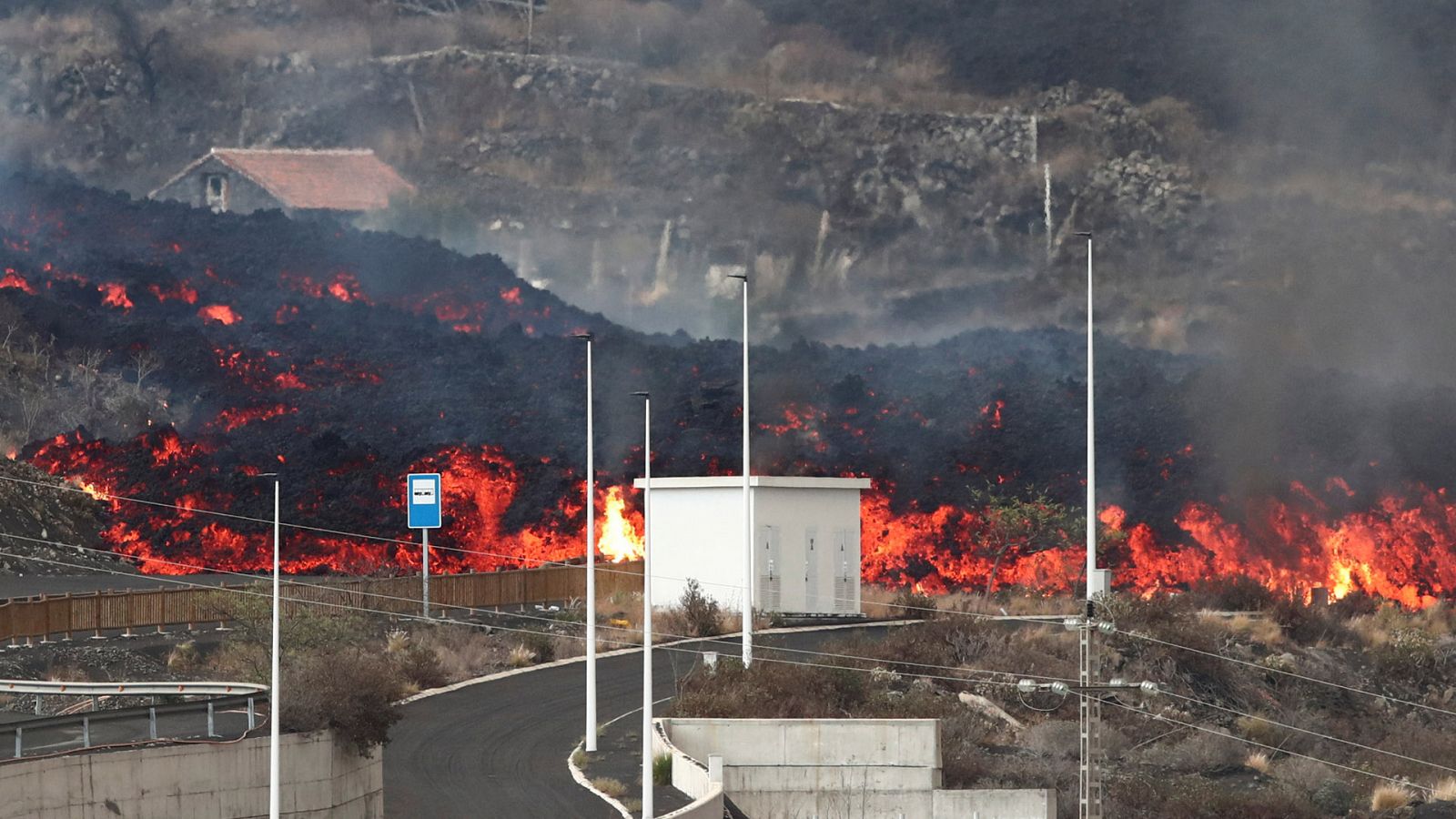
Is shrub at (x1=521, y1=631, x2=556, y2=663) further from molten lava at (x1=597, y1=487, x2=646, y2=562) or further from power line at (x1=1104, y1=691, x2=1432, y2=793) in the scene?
molten lava at (x1=597, y1=487, x2=646, y2=562)

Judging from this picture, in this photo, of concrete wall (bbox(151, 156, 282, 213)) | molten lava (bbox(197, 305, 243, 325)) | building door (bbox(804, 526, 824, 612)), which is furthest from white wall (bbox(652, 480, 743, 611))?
concrete wall (bbox(151, 156, 282, 213))

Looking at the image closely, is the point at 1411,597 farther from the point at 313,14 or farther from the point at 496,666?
the point at 313,14

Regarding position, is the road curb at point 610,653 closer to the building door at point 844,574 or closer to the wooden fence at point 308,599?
the building door at point 844,574

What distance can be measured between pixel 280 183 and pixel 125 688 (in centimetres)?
8170

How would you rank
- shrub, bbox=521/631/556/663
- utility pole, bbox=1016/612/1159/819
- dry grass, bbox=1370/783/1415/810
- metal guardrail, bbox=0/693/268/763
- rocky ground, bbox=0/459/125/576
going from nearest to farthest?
metal guardrail, bbox=0/693/268/763, utility pole, bbox=1016/612/1159/819, dry grass, bbox=1370/783/1415/810, shrub, bbox=521/631/556/663, rocky ground, bbox=0/459/125/576

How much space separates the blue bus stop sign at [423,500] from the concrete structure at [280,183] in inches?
2003

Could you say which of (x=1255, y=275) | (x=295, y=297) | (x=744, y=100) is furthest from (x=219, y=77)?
(x=1255, y=275)

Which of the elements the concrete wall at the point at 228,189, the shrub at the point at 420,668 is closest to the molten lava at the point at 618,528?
the shrub at the point at 420,668

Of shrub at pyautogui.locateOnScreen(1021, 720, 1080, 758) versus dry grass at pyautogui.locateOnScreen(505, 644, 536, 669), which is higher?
dry grass at pyautogui.locateOnScreen(505, 644, 536, 669)

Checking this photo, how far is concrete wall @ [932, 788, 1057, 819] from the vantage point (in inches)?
1625

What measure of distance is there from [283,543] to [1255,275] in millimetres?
62006

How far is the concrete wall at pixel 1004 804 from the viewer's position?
41.3 metres

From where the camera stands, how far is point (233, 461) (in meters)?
89.9

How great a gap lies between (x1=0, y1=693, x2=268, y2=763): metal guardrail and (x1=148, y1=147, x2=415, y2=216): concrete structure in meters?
79.4
